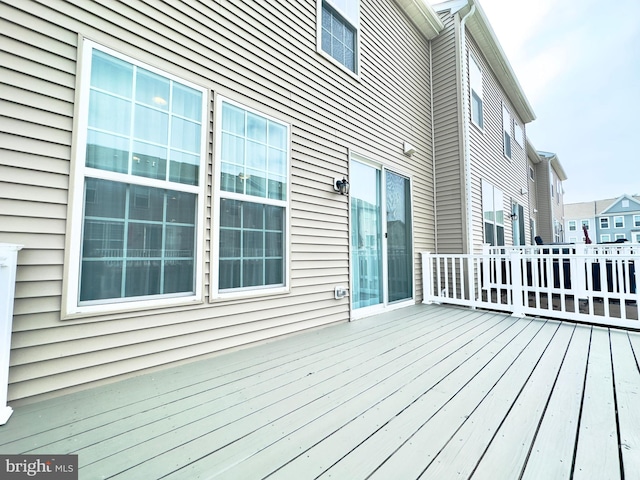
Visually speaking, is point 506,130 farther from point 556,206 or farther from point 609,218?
point 609,218

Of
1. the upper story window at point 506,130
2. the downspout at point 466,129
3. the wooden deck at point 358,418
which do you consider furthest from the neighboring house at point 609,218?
the wooden deck at point 358,418

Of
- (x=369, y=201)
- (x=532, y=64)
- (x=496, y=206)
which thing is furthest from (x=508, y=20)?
(x=369, y=201)

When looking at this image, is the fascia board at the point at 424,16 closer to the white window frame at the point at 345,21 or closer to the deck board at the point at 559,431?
the white window frame at the point at 345,21

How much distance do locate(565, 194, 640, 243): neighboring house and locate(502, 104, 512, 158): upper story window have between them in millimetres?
23834

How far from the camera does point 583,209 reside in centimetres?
2905

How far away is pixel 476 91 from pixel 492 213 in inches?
104

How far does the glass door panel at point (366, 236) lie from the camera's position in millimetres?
3996

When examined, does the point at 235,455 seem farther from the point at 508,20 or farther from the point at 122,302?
the point at 508,20

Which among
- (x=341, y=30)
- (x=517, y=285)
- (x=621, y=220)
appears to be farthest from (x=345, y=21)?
(x=621, y=220)

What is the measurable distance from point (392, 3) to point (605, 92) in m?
22.6

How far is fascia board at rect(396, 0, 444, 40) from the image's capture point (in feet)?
17.1

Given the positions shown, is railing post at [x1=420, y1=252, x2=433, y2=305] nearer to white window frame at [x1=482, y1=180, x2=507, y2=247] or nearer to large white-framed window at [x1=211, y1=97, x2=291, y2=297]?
white window frame at [x1=482, y1=180, x2=507, y2=247]

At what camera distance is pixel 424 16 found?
548 centimetres

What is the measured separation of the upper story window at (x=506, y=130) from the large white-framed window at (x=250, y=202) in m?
7.40
